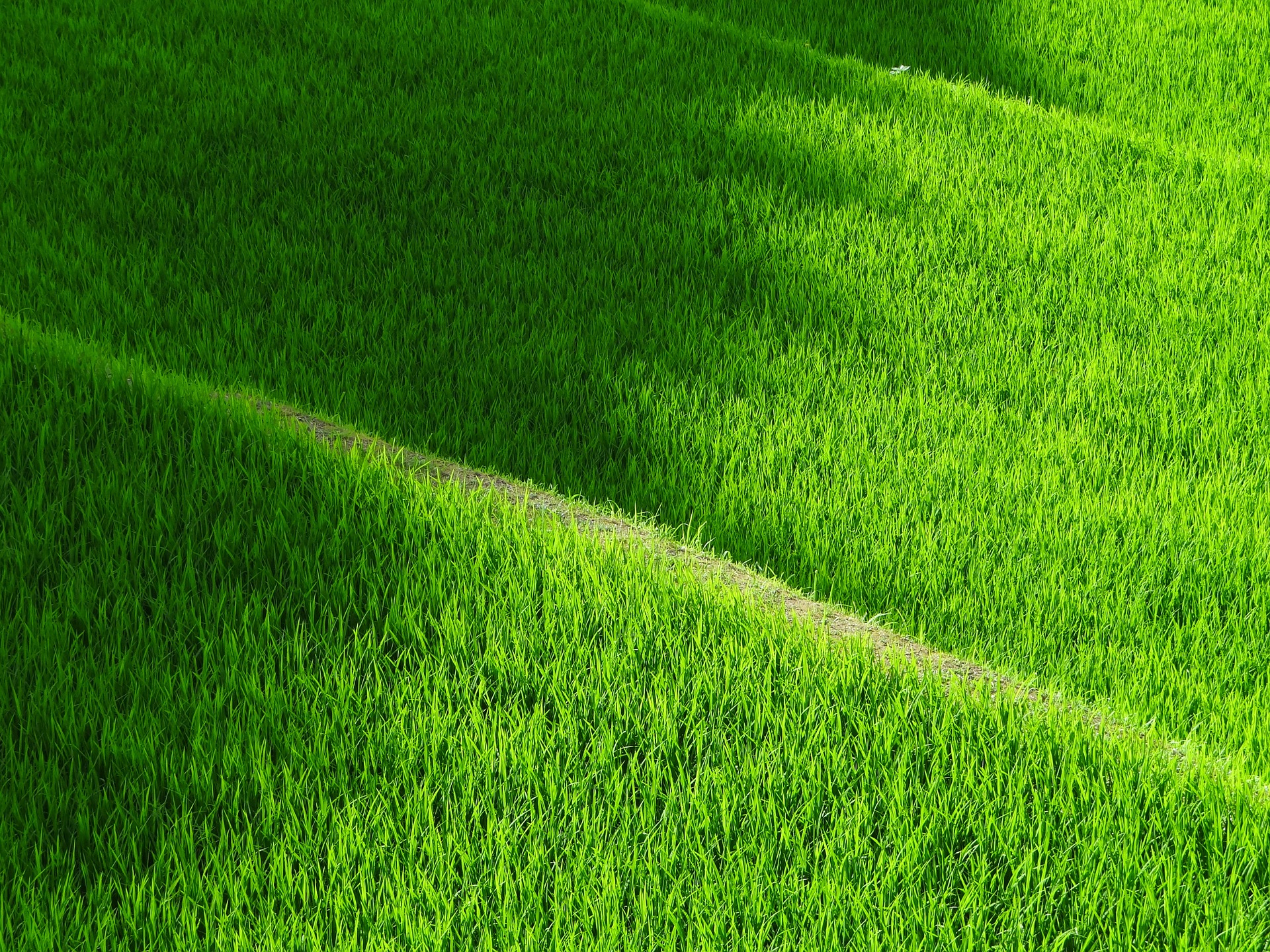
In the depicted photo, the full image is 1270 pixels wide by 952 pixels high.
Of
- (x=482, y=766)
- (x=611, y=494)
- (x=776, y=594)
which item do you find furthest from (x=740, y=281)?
(x=482, y=766)

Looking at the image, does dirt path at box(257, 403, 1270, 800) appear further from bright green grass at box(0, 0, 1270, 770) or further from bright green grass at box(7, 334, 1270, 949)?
bright green grass at box(0, 0, 1270, 770)

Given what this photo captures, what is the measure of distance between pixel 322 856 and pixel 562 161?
9.84 feet

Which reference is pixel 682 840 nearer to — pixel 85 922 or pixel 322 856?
pixel 322 856

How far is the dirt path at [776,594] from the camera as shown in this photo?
1.66 m

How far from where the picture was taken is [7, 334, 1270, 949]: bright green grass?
1.30 meters

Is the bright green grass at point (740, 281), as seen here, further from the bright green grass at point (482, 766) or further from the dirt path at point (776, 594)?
the bright green grass at point (482, 766)

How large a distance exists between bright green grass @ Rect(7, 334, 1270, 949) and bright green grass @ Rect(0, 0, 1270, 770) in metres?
0.52

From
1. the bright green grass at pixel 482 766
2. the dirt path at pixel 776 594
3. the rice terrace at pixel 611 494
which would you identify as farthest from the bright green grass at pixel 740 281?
the bright green grass at pixel 482 766

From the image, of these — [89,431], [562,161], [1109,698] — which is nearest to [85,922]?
[89,431]

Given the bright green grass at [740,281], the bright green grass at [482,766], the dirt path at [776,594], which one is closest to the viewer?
the bright green grass at [482,766]

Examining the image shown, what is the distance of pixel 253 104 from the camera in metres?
4.03

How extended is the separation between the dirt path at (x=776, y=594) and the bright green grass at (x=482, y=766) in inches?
3.2

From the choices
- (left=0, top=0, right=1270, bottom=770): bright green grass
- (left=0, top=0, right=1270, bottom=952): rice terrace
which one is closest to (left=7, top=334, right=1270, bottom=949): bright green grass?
(left=0, top=0, right=1270, bottom=952): rice terrace

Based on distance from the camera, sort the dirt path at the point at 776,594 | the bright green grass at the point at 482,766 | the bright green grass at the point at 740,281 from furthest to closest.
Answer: the bright green grass at the point at 740,281 < the dirt path at the point at 776,594 < the bright green grass at the point at 482,766
